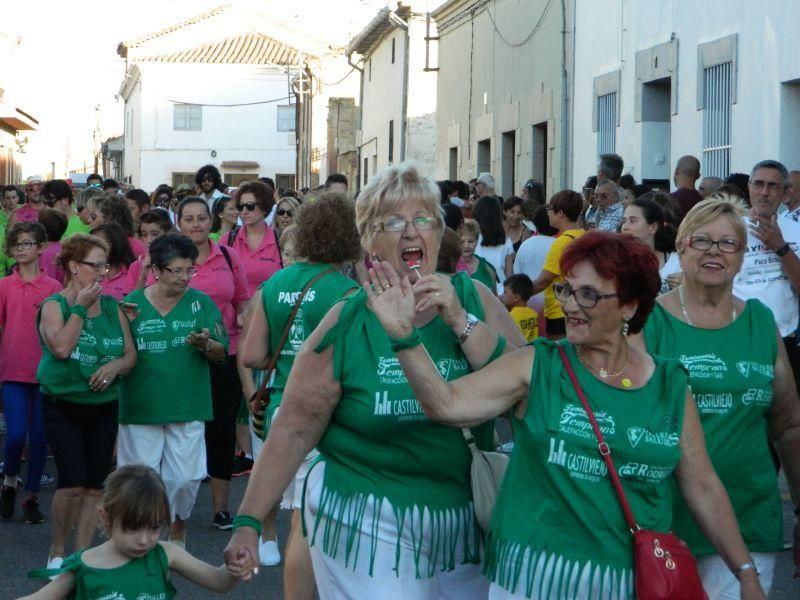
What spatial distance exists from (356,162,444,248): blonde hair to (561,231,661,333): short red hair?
0.47 metres

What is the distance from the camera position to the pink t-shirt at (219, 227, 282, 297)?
32.2 feet

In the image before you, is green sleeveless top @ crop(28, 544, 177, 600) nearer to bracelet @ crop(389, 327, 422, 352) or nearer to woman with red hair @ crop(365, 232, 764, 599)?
woman with red hair @ crop(365, 232, 764, 599)

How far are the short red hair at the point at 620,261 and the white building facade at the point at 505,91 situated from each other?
56.1 ft

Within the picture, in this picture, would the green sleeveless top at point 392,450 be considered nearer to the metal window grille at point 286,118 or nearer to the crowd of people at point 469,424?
the crowd of people at point 469,424

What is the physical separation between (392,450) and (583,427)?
641 mm

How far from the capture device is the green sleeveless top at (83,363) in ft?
25.1

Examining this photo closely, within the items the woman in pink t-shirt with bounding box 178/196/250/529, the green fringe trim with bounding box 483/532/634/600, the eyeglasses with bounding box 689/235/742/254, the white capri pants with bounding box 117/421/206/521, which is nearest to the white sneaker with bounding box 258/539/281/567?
the white capri pants with bounding box 117/421/206/521

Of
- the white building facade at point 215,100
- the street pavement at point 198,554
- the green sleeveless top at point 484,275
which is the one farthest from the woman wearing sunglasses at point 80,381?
the white building facade at point 215,100

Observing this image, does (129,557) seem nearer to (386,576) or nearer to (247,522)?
(247,522)

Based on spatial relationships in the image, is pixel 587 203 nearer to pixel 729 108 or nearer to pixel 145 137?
pixel 729 108

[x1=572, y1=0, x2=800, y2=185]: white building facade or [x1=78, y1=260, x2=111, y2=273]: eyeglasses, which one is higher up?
[x1=572, y1=0, x2=800, y2=185]: white building facade

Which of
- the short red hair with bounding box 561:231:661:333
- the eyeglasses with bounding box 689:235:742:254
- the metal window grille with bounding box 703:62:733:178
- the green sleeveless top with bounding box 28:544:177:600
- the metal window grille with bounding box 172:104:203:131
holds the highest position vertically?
the metal window grille with bounding box 172:104:203:131

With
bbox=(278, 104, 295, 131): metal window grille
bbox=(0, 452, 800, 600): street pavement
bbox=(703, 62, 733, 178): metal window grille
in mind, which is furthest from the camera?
bbox=(278, 104, 295, 131): metal window grille

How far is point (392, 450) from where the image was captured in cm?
422
